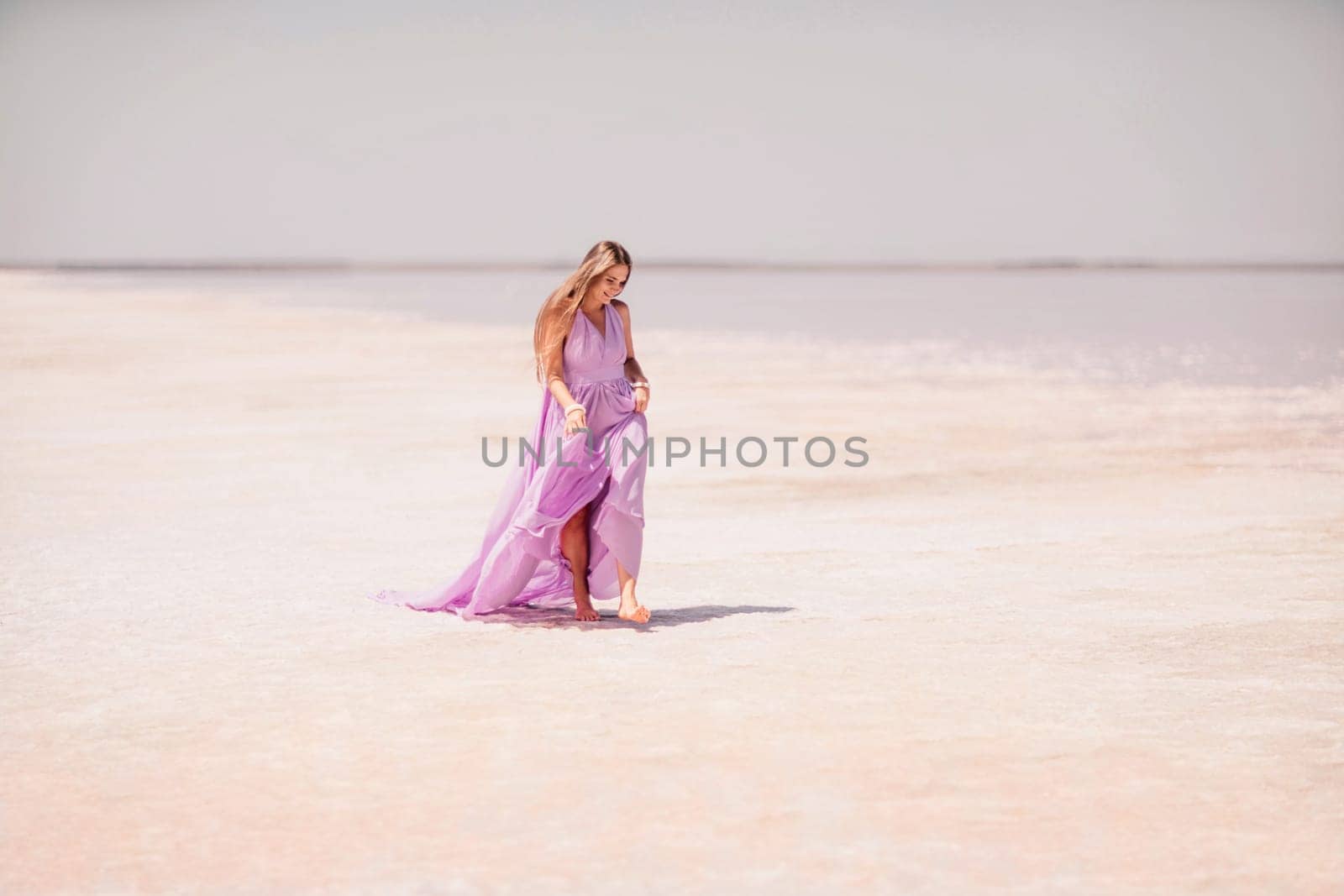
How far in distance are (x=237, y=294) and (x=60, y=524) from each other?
40413 mm

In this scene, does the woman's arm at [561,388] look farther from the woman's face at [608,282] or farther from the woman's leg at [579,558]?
the woman's leg at [579,558]

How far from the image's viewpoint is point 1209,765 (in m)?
4.63

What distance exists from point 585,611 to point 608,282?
1.26 m

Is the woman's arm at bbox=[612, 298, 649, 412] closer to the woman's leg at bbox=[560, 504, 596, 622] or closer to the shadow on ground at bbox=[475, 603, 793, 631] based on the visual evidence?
the woman's leg at bbox=[560, 504, 596, 622]

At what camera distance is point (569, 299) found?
6438 mm

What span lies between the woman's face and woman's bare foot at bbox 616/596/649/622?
3.79 feet

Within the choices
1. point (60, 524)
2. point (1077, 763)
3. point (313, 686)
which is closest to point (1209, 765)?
point (1077, 763)

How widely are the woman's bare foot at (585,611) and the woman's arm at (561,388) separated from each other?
25.9 inches

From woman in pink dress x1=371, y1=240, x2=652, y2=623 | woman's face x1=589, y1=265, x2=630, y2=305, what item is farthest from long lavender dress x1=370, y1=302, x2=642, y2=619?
woman's face x1=589, y1=265, x2=630, y2=305

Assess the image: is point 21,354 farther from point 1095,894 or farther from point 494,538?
point 1095,894

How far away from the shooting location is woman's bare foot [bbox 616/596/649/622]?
6.25m

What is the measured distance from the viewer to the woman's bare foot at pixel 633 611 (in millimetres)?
6247

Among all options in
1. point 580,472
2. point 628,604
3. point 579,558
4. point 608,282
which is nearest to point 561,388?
point 580,472

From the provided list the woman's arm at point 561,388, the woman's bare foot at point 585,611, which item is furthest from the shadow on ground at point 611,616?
the woman's arm at point 561,388
